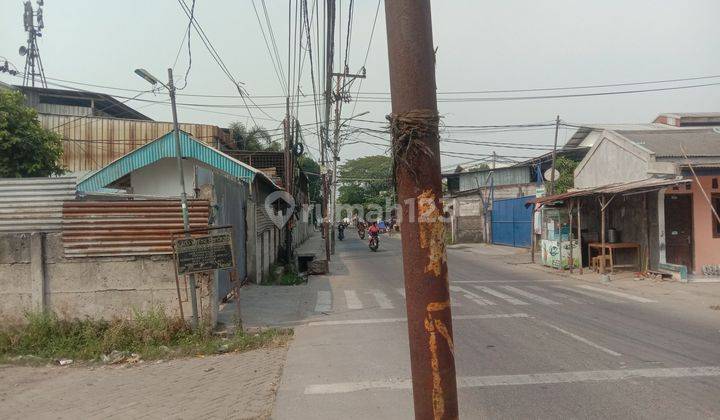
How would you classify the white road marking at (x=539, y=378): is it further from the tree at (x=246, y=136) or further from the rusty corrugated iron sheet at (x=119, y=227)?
the tree at (x=246, y=136)

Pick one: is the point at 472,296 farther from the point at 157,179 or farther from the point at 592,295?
the point at 157,179

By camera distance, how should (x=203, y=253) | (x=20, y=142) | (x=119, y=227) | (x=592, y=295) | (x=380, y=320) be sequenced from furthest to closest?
(x=20, y=142) → (x=592, y=295) → (x=380, y=320) → (x=119, y=227) → (x=203, y=253)

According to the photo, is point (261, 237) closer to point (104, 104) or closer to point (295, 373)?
point (295, 373)

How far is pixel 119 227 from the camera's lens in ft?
26.1

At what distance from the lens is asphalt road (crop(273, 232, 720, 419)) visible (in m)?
5.09

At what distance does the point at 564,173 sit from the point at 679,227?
51.3 feet

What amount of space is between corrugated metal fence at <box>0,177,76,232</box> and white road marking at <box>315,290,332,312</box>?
16.1ft

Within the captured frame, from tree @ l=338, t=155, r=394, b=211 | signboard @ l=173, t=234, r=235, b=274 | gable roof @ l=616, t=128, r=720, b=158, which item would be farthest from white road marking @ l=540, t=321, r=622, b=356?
tree @ l=338, t=155, r=394, b=211

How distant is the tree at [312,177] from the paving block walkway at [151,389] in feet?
143

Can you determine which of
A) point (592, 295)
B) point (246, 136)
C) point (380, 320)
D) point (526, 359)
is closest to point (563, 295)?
point (592, 295)

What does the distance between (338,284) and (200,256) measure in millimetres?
7416

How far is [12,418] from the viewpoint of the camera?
516 cm

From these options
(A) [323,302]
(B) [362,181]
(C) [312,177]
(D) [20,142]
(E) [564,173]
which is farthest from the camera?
(B) [362,181]

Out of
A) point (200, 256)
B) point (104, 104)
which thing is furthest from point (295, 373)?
point (104, 104)
